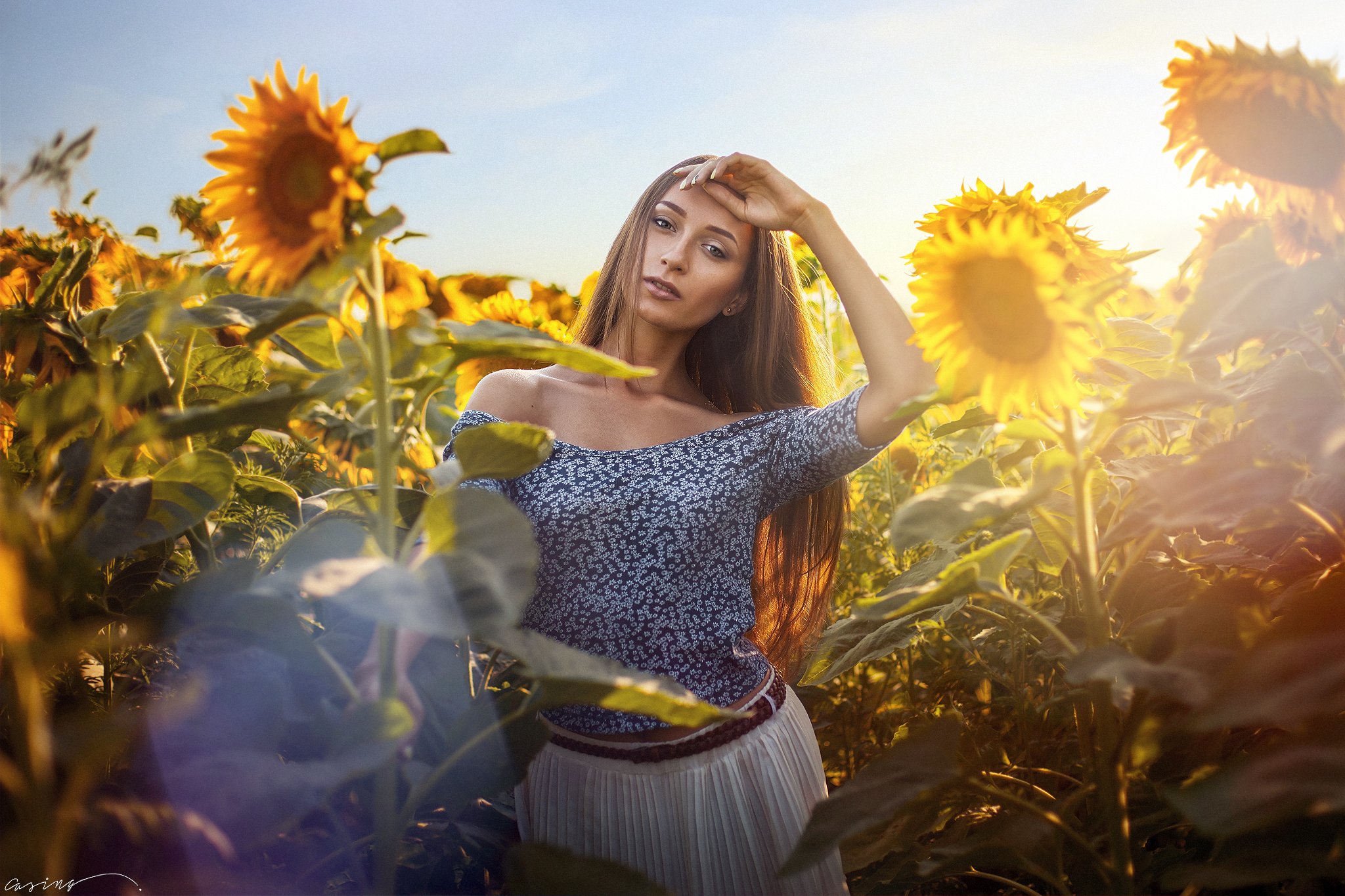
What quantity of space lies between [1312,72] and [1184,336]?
0.62 ft

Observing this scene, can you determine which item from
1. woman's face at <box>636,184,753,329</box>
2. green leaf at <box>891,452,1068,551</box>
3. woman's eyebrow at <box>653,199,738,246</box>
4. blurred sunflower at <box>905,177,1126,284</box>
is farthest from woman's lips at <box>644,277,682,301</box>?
green leaf at <box>891,452,1068,551</box>

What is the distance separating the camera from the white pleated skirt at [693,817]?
3.96 ft

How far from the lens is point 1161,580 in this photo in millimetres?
939

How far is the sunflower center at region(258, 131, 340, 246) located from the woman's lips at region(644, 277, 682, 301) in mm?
1061

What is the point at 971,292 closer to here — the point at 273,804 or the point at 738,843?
the point at 273,804

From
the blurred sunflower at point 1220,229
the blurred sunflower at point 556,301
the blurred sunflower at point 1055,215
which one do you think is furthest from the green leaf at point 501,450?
the blurred sunflower at point 556,301

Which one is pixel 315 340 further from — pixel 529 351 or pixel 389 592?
pixel 389 592

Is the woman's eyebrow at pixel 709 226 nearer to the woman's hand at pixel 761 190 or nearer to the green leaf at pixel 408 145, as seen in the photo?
the woman's hand at pixel 761 190

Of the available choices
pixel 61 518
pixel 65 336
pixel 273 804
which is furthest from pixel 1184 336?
pixel 65 336

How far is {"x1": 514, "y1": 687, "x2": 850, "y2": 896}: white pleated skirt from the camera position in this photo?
1.21 m

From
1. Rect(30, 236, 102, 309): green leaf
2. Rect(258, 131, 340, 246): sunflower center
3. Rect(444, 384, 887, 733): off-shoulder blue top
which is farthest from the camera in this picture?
Rect(444, 384, 887, 733): off-shoulder blue top

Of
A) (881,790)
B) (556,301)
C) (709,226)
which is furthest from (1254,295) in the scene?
(556,301)

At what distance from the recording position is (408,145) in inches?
18.4

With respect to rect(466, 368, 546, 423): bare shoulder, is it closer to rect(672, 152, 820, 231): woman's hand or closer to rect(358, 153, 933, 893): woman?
rect(358, 153, 933, 893): woman
